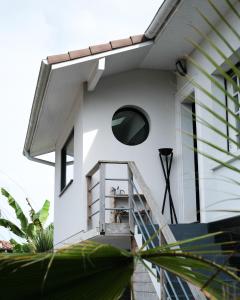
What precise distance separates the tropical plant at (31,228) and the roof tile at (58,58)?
769 centimetres

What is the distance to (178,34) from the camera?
9727 millimetres

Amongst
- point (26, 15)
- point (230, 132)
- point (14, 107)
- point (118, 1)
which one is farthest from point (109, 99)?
point (14, 107)

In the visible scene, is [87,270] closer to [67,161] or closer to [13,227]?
[67,161]

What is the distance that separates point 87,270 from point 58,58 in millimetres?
8065

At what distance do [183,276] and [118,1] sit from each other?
48.6 ft

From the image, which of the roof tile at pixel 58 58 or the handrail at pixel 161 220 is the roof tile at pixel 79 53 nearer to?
the roof tile at pixel 58 58

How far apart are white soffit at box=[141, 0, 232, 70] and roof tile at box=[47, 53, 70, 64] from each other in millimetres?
1546

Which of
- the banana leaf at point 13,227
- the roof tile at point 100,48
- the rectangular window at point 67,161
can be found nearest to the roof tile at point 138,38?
Result: the roof tile at point 100,48

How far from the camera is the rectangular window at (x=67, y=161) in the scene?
13.2 metres

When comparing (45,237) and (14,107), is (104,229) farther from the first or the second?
(14,107)

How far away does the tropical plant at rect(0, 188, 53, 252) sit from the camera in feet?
55.6

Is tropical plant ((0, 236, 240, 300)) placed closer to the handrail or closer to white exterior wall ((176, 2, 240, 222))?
the handrail

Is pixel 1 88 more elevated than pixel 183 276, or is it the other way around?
pixel 1 88

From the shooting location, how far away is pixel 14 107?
23.7 m
